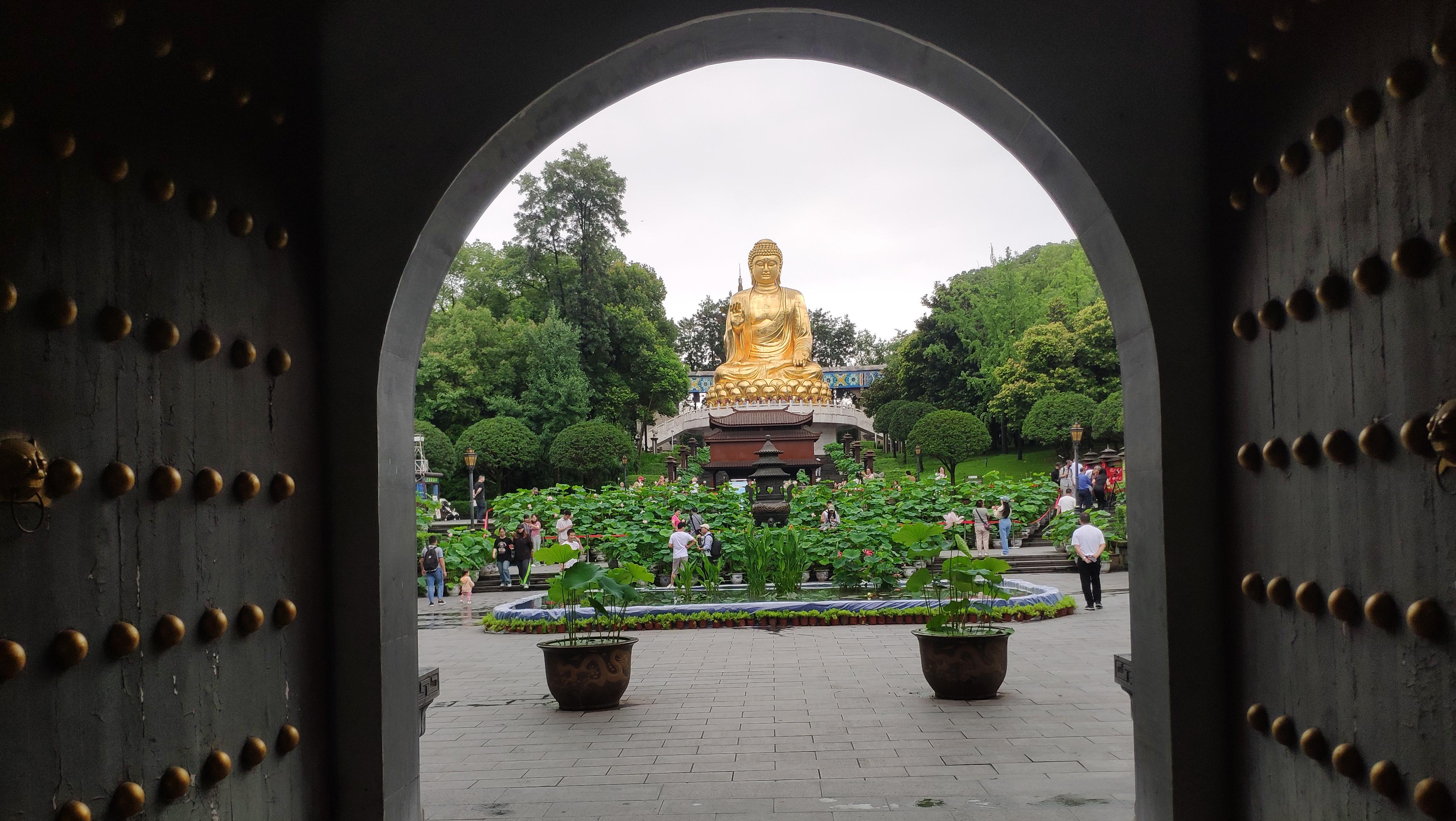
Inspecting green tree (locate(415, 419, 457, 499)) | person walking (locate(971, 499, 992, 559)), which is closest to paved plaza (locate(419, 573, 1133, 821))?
person walking (locate(971, 499, 992, 559))

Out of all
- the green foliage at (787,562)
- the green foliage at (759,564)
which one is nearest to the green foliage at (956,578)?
the green foliage at (787,562)

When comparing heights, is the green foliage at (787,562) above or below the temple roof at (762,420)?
below

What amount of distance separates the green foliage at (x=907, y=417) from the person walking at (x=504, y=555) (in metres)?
24.8

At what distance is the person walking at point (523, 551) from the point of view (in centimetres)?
1745

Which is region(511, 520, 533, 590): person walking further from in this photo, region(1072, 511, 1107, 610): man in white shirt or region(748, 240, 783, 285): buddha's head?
region(748, 240, 783, 285): buddha's head

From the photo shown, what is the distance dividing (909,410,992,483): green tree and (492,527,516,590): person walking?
2012 cm

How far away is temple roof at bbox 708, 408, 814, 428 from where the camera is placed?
105 ft

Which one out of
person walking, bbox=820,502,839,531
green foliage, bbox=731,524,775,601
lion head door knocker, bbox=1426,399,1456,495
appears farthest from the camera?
person walking, bbox=820,502,839,531

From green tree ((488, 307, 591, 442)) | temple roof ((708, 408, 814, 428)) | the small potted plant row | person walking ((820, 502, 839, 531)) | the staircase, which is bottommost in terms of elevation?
the staircase

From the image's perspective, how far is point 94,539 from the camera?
2125mm

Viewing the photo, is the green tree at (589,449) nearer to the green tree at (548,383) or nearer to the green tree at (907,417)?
the green tree at (548,383)

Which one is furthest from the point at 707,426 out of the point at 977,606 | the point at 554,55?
the point at 554,55

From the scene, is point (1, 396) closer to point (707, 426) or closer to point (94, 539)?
point (94, 539)

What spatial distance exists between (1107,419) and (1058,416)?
203cm
